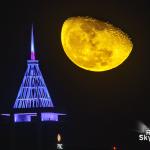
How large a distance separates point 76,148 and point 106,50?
10.0m

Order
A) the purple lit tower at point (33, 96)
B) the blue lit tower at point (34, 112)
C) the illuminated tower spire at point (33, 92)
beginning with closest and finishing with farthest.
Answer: the blue lit tower at point (34, 112), the purple lit tower at point (33, 96), the illuminated tower spire at point (33, 92)

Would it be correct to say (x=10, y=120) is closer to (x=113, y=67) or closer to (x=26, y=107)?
(x=26, y=107)

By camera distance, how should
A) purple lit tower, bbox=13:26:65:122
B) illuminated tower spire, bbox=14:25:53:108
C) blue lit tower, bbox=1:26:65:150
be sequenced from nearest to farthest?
blue lit tower, bbox=1:26:65:150, purple lit tower, bbox=13:26:65:122, illuminated tower spire, bbox=14:25:53:108

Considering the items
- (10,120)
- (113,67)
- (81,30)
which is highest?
(81,30)

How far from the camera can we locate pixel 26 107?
3762 cm

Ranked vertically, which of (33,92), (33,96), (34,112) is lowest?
(34,112)

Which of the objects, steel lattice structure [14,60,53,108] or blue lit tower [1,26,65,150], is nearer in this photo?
blue lit tower [1,26,65,150]

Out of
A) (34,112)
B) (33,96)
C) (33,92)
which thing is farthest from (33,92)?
(34,112)

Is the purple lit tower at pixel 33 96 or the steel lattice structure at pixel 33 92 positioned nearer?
the purple lit tower at pixel 33 96

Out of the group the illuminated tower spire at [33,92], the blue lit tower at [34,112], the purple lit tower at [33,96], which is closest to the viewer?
the blue lit tower at [34,112]

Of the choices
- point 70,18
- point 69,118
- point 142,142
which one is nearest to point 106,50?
point 70,18

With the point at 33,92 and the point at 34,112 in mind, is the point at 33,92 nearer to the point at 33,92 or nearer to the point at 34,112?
the point at 33,92

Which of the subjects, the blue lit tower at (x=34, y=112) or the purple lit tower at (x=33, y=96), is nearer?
the blue lit tower at (x=34, y=112)

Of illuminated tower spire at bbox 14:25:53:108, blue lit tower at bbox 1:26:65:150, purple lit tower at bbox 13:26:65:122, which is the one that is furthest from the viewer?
illuminated tower spire at bbox 14:25:53:108
